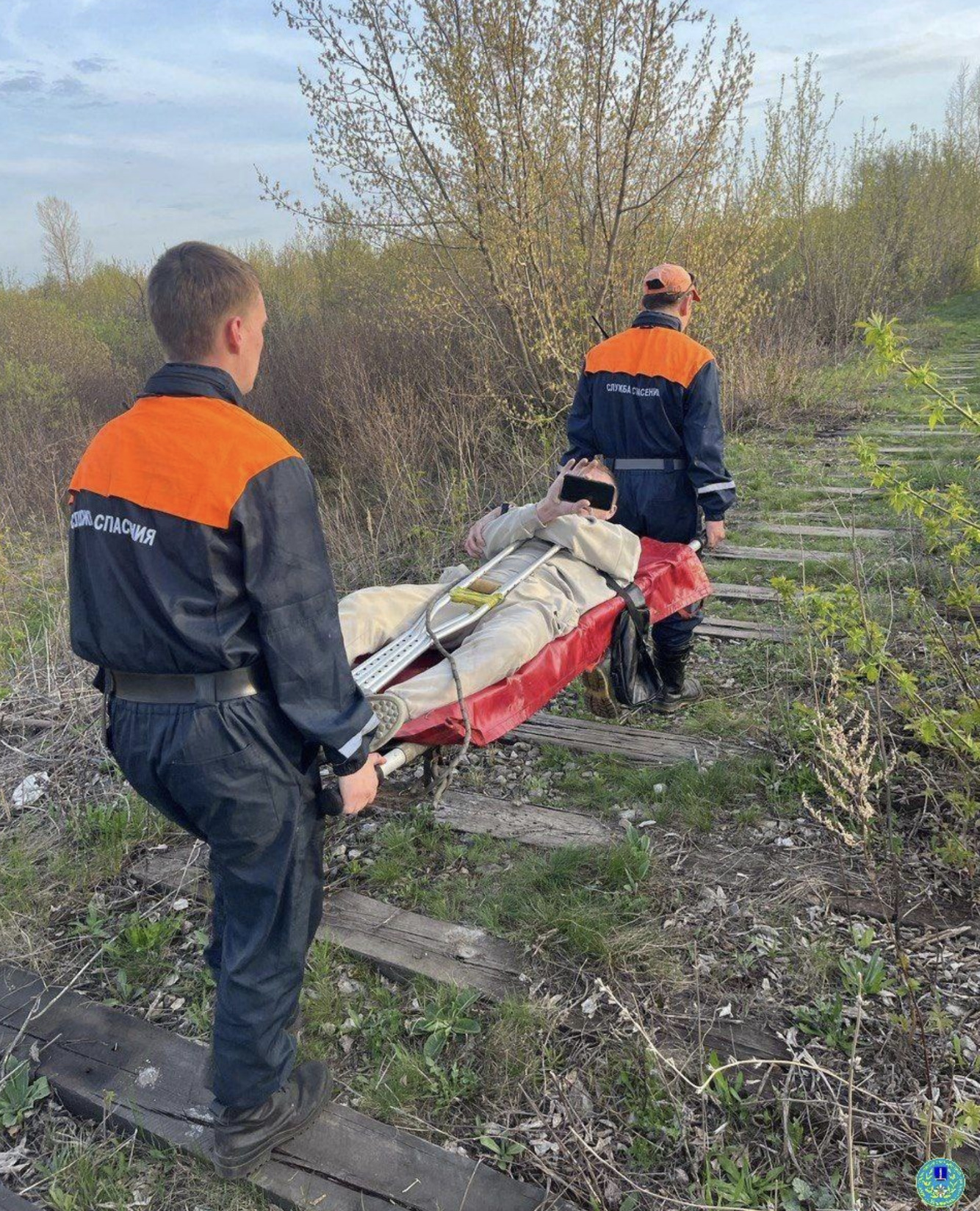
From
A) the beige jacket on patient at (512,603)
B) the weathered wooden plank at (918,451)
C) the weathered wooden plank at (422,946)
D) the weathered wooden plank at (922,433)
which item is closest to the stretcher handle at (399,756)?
the beige jacket on patient at (512,603)

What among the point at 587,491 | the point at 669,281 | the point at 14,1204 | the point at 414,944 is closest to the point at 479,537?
the point at 587,491

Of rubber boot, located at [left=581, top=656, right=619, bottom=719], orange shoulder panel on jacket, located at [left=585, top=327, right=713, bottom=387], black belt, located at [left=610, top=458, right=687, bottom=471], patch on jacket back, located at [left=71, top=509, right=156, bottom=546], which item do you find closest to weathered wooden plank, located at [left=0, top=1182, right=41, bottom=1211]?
patch on jacket back, located at [left=71, top=509, right=156, bottom=546]

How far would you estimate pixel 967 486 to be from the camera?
22.6 feet

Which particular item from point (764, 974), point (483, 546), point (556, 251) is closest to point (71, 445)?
point (556, 251)

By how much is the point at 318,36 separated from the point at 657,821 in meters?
7.51

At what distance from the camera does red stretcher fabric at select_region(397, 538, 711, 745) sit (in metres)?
3.17

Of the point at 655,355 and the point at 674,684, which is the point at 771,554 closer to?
the point at 674,684

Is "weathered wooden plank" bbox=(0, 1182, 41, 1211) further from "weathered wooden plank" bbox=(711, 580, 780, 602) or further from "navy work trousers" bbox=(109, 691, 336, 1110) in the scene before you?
"weathered wooden plank" bbox=(711, 580, 780, 602)

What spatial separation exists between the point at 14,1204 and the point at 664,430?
12.4 ft

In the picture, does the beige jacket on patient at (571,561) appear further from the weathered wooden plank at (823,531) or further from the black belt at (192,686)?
the weathered wooden plank at (823,531)

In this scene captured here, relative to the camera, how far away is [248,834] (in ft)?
6.29

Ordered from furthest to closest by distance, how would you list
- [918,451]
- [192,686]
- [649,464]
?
[918,451] < [649,464] < [192,686]

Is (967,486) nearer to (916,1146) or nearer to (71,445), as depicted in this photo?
(916,1146)

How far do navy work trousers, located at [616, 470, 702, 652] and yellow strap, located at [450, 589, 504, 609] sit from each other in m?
0.98
